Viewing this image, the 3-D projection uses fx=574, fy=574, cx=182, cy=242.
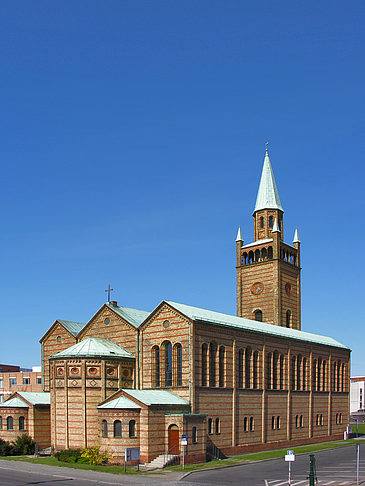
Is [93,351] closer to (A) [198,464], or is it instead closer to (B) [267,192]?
(A) [198,464]

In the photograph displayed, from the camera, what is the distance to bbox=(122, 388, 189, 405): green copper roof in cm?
4619

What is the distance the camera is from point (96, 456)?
4434cm

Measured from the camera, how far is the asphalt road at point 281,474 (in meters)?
37.4

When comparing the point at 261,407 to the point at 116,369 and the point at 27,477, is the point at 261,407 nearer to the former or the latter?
the point at 116,369

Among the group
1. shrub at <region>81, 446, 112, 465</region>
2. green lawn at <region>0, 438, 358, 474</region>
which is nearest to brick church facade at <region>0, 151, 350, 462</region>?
shrub at <region>81, 446, 112, 465</region>

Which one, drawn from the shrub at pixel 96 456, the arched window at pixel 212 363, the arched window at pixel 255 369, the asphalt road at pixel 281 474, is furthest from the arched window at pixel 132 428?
the arched window at pixel 255 369

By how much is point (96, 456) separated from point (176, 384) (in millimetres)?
9994

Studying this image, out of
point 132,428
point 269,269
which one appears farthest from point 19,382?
point 132,428

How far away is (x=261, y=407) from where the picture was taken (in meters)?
58.4

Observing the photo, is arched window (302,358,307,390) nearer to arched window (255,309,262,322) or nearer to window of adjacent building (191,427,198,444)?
arched window (255,309,262,322)

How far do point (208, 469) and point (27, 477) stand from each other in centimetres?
1341

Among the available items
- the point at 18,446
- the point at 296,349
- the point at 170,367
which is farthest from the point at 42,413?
the point at 296,349

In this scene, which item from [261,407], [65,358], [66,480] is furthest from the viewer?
[261,407]

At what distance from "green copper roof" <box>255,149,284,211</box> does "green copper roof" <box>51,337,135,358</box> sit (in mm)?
32401
